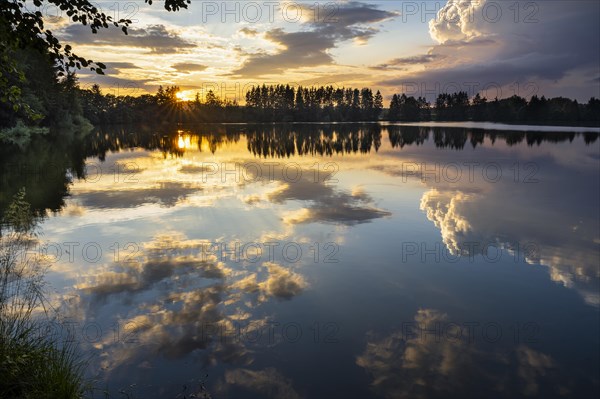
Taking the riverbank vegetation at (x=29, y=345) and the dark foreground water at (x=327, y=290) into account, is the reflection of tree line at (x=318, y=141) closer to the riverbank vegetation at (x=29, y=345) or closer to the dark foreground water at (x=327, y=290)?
the dark foreground water at (x=327, y=290)

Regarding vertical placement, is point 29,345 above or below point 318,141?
below

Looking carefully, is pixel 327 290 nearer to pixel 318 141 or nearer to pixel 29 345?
pixel 29 345

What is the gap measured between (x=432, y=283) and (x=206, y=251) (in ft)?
26.2

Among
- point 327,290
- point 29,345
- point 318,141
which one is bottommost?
point 327,290

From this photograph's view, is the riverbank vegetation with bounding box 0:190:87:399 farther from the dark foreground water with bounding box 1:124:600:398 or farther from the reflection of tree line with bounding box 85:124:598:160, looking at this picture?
the reflection of tree line with bounding box 85:124:598:160

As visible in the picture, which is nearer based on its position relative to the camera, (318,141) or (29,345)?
(29,345)

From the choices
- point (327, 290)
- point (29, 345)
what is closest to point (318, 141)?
point (327, 290)

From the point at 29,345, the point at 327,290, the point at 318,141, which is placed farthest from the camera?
the point at 318,141

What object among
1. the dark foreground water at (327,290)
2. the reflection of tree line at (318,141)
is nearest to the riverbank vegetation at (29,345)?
the dark foreground water at (327,290)

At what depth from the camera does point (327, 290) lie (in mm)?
11453

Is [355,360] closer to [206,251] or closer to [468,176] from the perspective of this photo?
[206,251]

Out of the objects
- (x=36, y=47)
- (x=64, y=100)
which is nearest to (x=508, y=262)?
(x=36, y=47)

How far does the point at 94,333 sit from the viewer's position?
9086 millimetres

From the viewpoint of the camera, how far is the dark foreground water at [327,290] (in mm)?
7797
